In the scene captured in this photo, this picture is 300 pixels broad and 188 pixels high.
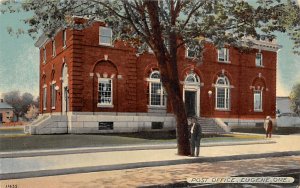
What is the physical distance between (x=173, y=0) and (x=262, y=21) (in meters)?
2.56

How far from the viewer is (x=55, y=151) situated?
1242 centimetres

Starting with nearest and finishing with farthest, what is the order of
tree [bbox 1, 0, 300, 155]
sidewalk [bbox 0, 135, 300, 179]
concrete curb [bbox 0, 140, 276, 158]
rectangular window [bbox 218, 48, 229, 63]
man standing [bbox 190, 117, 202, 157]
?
sidewalk [bbox 0, 135, 300, 179]
tree [bbox 1, 0, 300, 155]
concrete curb [bbox 0, 140, 276, 158]
man standing [bbox 190, 117, 202, 157]
rectangular window [bbox 218, 48, 229, 63]

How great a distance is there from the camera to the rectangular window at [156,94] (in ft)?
58.4

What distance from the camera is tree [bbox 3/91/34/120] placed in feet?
28.7

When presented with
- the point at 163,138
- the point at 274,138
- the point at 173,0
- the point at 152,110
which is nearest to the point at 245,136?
the point at 274,138

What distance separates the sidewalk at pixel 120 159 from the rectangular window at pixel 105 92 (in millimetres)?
4946

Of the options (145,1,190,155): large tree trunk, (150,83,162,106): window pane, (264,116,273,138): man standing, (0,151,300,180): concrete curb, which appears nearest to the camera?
(0,151,300,180): concrete curb

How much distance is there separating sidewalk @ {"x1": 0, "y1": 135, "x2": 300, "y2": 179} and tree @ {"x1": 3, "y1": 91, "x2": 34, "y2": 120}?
4.28 ft

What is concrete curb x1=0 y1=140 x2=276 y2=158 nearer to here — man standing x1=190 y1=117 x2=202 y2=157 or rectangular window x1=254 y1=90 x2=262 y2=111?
man standing x1=190 y1=117 x2=202 y2=157

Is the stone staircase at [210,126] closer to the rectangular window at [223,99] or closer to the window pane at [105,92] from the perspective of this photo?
the rectangular window at [223,99]

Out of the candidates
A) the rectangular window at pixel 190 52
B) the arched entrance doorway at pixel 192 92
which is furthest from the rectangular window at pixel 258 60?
the arched entrance doorway at pixel 192 92

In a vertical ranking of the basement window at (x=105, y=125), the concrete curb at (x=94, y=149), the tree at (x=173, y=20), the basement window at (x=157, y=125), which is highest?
the tree at (x=173, y=20)

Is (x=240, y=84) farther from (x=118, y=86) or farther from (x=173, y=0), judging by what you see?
(x=118, y=86)

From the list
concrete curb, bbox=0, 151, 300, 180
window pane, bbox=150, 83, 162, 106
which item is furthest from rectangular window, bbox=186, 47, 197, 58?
window pane, bbox=150, 83, 162, 106
